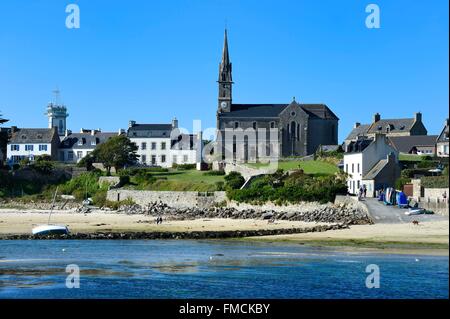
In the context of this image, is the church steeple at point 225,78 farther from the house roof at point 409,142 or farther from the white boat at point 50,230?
the white boat at point 50,230

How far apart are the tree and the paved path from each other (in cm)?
3629

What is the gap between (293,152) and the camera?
3561 inches

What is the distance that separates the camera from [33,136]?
309ft

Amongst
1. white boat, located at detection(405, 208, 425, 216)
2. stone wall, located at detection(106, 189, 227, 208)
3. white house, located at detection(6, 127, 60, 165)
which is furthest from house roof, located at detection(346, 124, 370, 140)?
white boat, located at detection(405, 208, 425, 216)

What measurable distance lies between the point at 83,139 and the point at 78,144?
0.91 meters

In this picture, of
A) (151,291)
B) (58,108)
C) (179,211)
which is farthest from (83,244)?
(58,108)

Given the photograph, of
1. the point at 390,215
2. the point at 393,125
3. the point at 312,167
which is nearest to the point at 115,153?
the point at 312,167

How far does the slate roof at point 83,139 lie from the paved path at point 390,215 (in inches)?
2204

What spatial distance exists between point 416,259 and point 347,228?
40.7 ft

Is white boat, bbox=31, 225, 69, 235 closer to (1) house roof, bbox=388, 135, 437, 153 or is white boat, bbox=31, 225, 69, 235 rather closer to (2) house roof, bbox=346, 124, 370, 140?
(1) house roof, bbox=388, 135, 437, 153

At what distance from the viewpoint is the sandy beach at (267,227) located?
3112 cm

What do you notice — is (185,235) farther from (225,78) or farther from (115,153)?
(225,78)

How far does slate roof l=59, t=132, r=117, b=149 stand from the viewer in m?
94.8

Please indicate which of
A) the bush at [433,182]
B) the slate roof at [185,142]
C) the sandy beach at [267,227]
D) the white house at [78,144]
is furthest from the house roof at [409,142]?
the white house at [78,144]
